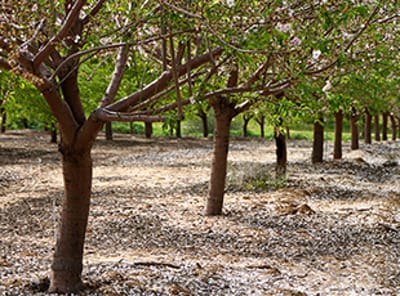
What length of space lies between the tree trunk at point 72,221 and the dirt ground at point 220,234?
244mm

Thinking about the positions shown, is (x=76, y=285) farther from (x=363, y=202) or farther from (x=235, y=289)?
(x=363, y=202)

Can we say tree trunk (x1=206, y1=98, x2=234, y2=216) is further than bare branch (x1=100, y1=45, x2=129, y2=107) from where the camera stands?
Yes

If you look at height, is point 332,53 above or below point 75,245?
above

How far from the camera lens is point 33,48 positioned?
541 centimetres

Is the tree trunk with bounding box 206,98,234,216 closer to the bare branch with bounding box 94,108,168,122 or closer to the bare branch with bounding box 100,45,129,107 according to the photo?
the bare branch with bounding box 100,45,129,107

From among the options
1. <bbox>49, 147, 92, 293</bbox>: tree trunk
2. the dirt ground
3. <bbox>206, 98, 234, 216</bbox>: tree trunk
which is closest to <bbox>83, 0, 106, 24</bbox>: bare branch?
<bbox>49, 147, 92, 293</bbox>: tree trunk

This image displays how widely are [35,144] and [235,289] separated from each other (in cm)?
2493

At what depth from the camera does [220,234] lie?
31.3 feet

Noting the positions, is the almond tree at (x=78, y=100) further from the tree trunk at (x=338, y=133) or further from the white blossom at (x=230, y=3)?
the tree trunk at (x=338, y=133)

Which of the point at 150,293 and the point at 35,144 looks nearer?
the point at 150,293

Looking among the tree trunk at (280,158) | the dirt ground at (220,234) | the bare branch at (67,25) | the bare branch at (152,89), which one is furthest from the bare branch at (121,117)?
the tree trunk at (280,158)

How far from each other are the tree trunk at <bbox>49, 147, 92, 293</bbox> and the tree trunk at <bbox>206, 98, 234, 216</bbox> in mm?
4630

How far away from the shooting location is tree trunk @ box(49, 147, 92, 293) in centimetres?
588

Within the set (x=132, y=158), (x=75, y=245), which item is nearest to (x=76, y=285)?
(x=75, y=245)
